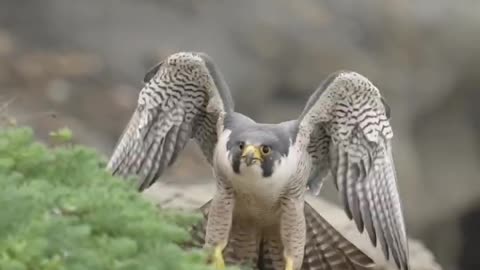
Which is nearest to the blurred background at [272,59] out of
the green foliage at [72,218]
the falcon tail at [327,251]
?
the falcon tail at [327,251]

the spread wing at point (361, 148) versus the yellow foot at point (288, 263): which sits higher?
the spread wing at point (361, 148)

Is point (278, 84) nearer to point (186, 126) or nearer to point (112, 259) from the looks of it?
point (186, 126)

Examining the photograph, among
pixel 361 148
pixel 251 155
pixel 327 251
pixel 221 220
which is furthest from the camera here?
pixel 327 251

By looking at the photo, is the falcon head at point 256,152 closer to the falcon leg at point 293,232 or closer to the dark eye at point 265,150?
the dark eye at point 265,150

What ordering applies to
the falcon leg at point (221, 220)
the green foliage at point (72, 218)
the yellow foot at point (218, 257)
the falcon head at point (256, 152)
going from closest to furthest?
the green foliage at point (72, 218) < the yellow foot at point (218, 257) < the falcon head at point (256, 152) < the falcon leg at point (221, 220)

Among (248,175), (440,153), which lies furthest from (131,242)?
(440,153)

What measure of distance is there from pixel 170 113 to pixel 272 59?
4122 millimetres

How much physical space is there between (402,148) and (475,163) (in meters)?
0.88

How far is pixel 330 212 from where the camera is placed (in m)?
7.61

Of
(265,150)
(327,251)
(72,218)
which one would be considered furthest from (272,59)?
(72,218)

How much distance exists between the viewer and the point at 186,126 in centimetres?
613

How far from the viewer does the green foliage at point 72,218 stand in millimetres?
3363

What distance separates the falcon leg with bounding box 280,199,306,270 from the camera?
5777 mm

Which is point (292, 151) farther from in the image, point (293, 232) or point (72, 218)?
point (72, 218)
